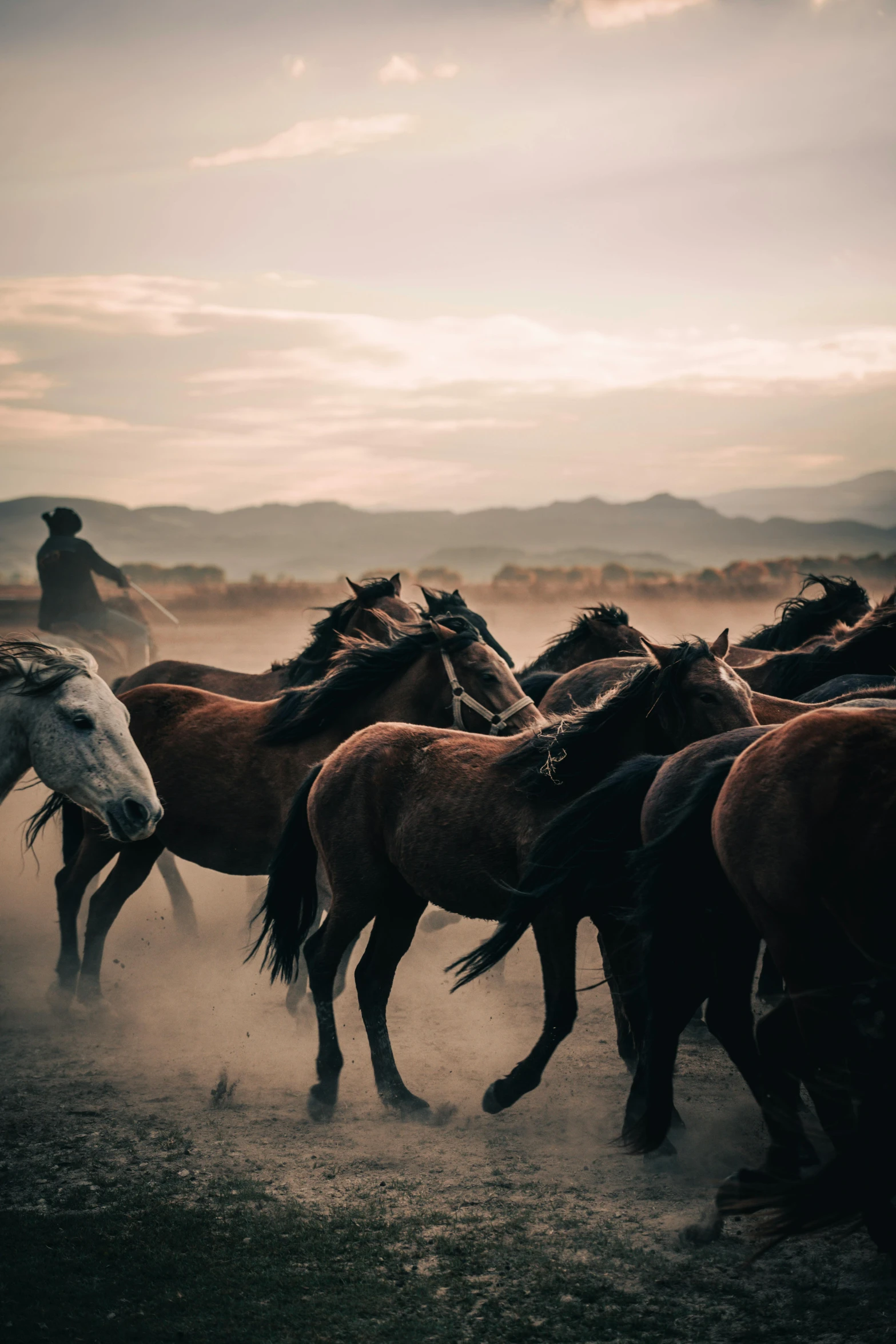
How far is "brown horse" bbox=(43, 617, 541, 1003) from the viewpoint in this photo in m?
5.95

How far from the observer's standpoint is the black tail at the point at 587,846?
4.38 m

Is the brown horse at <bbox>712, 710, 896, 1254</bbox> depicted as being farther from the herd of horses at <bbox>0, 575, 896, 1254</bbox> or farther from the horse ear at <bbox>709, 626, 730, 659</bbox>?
the horse ear at <bbox>709, 626, 730, 659</bbox>

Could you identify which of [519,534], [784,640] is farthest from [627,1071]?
[519,534]

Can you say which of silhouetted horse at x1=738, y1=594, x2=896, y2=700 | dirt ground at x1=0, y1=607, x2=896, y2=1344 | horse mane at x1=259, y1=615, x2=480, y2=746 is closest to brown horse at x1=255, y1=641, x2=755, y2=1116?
dirt ground at x1=0, y1=607, x2=896, y2=1344

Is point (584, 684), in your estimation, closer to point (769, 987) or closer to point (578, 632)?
point (578, 632)

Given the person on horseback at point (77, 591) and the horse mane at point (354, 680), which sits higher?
the person on horseback at point (77, 591)

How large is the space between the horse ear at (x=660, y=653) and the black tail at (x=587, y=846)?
650 millimetres

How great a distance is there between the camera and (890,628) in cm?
713

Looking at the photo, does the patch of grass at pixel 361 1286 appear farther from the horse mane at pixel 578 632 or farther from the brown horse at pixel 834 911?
the horse mane at pixel 578 632

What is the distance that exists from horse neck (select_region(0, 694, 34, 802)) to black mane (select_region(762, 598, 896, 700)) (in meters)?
4.78

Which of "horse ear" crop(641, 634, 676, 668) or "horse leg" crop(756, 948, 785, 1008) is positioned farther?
"horse leg" crop(756, 948, 785, 1008)

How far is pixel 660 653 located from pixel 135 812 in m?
2.46

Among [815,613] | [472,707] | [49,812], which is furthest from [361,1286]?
[815,613]

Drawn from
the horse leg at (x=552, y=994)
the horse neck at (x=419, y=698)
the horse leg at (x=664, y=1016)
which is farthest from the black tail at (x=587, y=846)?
the horse neck at (x=419, y=698)
